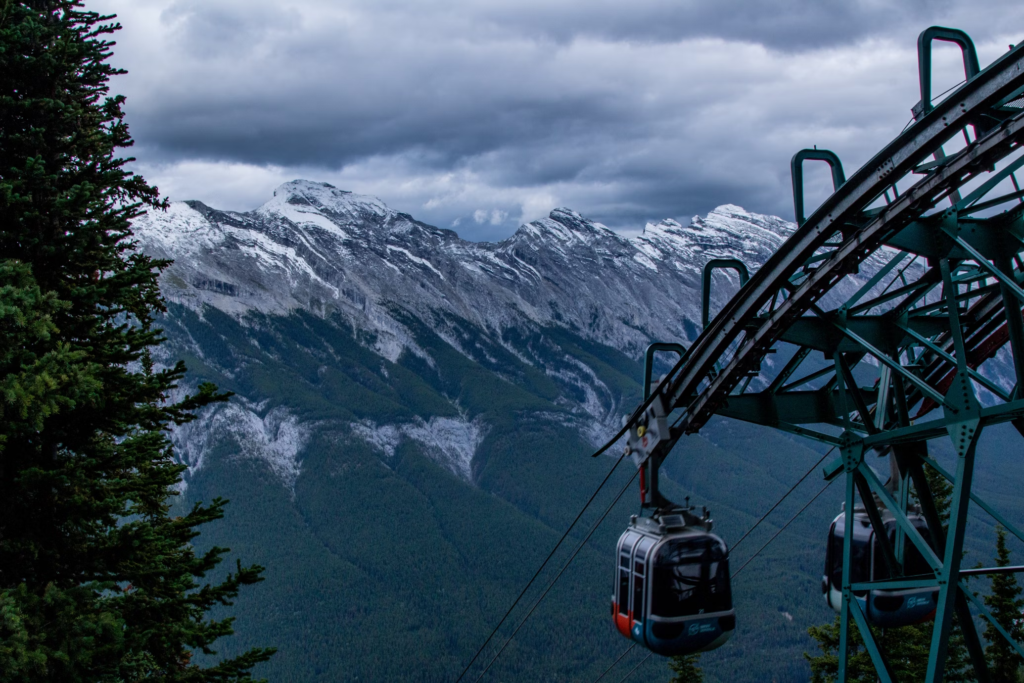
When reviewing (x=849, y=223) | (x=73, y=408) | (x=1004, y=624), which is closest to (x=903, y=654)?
(x=1004, y=624)

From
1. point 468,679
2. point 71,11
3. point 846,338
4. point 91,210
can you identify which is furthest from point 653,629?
point 468,679

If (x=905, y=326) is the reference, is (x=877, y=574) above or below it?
below

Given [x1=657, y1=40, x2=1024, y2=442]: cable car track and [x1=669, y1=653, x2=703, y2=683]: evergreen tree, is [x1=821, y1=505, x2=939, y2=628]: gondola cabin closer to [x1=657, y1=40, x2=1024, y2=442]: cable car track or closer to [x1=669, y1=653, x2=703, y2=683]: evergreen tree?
[x1=657, y1=40, x2=1024, y2=442]: cable car track

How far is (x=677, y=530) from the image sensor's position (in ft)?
50.2

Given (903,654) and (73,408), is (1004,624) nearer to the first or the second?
(903,654)

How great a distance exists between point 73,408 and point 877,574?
1381cm

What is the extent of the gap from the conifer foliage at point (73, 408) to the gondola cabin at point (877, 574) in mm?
10605

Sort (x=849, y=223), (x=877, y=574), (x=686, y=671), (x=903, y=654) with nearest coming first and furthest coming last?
(x=849, y=223) → (x=877, y=574) → (x=903, y=654) → (x=686, y=671)

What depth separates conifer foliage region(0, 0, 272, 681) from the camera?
1428 centimetres

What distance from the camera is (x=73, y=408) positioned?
15.0m

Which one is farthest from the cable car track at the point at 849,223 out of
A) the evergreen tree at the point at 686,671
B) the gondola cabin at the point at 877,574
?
the evergreen tree at the point at 686,671

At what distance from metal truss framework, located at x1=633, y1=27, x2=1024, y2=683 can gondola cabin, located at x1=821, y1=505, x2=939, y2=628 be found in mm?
666

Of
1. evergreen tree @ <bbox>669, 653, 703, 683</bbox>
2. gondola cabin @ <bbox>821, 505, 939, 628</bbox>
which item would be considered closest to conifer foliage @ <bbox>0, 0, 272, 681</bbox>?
gondola cabin @ <bbox>821, 505, 939, 628</bbox>

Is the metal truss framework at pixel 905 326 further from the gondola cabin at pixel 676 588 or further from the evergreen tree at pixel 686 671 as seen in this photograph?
the evergreen tree at pixel 686 671
